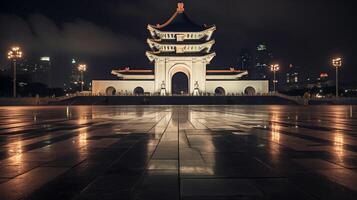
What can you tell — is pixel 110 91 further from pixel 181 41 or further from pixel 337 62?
pixel 337 62

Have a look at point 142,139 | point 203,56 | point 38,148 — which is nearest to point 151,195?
point 38,148

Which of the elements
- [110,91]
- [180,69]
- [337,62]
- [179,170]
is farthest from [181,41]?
[179,170]

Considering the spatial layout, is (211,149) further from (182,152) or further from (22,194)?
(22,194)

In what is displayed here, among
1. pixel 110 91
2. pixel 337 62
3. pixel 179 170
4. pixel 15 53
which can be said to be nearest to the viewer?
pixel 179 170

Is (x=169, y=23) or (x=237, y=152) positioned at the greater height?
(x=169, y=23)

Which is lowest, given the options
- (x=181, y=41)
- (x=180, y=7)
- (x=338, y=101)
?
(x=338, y=101)

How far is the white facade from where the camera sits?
8494 cm

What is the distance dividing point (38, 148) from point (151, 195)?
6110mm

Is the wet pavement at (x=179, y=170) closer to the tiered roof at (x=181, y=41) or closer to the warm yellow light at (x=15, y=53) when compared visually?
the warm yellow light at (x=15, y=53)

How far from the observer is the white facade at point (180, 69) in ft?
279

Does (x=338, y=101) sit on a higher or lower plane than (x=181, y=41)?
lower

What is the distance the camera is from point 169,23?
89.8 metres

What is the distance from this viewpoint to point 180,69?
307ft

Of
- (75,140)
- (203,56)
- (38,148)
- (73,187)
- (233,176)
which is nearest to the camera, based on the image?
(73,187)
